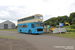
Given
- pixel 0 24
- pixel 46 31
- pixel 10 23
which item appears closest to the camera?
pixel 46 31

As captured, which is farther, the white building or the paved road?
the white building

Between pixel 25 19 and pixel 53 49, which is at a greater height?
pixel 25 19

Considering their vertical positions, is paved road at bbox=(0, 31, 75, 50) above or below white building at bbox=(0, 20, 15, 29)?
below

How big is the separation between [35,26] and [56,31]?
499 centimetres

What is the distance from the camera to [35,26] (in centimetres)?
1747

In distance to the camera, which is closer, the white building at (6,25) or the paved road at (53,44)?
the paved road at (53,44)

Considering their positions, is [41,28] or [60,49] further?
[41,28]

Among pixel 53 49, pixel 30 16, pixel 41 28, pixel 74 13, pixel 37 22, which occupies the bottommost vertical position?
pixel 53 49

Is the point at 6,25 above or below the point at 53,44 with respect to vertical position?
above

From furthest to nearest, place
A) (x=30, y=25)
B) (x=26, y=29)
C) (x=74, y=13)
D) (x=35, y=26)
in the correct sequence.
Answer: (x=74, y=13) → (x=26, y=29) → (x=30, y=25) → (x=35, y=26)

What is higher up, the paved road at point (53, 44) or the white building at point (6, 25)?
the white building at point (6, 25)

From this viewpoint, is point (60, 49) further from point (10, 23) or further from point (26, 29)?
point (10, 23)

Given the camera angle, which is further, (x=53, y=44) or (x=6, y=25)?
(x=6, y=25)

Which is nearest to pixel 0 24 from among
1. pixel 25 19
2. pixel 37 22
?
pixel 25 19
